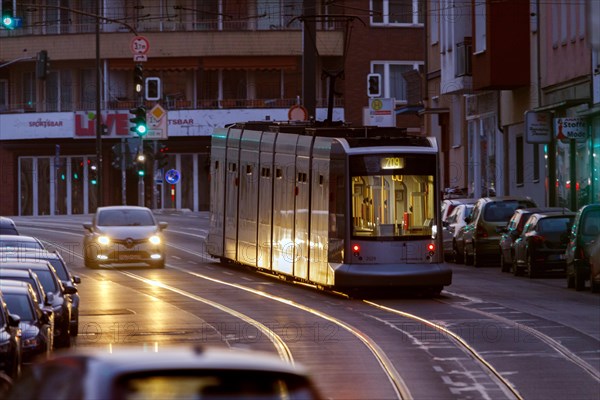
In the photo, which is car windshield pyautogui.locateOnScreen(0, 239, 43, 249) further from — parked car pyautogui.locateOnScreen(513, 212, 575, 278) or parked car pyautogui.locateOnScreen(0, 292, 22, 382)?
parked car pyautogui.locateOnScreen(0, 292, 22, 382)

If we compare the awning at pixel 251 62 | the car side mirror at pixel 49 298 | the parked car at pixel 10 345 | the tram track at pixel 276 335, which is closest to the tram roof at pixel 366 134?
the tram track at pixel 276 335

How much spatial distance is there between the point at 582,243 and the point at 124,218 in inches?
578

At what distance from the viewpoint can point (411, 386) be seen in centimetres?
1836

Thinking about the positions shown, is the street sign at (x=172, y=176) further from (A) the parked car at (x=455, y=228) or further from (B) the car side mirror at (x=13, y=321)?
(B) the car side mirror at (x=13, y=321)

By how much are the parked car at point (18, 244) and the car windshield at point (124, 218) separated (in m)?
11.3

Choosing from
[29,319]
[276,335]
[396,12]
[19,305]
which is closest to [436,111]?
[396,12]

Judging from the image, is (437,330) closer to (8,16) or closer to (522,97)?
(8,16)

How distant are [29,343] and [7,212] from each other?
6854cm

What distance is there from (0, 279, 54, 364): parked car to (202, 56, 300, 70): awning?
6452cm

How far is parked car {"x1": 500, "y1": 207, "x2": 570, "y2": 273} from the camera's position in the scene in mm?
38312

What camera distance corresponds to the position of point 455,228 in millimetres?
45344

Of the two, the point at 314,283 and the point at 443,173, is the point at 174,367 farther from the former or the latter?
the point at 443,173

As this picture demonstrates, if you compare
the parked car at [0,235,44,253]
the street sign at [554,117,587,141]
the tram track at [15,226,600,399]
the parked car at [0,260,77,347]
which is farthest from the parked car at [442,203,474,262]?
the parked car at [0,260,77,347]

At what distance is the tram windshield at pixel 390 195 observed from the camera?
30.2m
